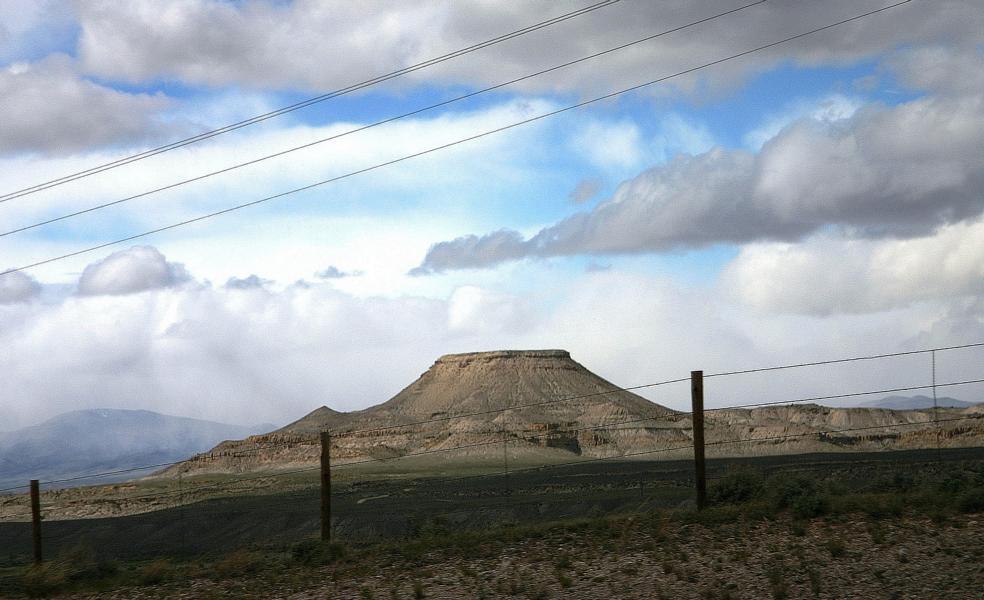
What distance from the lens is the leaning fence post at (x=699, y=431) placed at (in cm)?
2117

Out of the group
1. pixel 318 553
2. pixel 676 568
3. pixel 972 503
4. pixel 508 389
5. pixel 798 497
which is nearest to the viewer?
pixel 676 568

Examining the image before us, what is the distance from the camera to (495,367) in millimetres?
181000

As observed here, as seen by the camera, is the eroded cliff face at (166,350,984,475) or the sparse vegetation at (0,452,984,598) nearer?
the sparse vegetation at (0,452,984,598)

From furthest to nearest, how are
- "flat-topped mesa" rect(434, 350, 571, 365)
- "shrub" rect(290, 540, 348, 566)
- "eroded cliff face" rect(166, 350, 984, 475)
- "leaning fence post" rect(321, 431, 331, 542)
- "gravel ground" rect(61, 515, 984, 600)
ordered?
"flat-topped mesa" rect(434, 350, 571, 365) < "eroded cliff face" rect(166, 350, 984, 475) < "leaning fence post" rect(321, 431, 331, 542) < "shrub" rect(290, 540, 348, 566) < "gravel ground" rect(61, 515, 984, 600)

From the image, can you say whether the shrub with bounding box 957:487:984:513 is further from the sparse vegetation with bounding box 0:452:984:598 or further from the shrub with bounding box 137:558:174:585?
the shrub with bounding box 137:558:174:585

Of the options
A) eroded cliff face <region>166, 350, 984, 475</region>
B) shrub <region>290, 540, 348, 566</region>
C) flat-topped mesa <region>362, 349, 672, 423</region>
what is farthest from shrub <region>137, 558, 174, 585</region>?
flat-topped mesa <region>362, 349, 672, 423</region>

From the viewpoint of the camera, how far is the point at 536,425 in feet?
462

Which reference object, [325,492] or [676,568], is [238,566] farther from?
[676,568]

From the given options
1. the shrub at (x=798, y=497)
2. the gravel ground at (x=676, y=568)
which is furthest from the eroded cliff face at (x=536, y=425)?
the gravel ground at (x=676, y=568)

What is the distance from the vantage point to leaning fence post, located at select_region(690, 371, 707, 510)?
21172 millimetres

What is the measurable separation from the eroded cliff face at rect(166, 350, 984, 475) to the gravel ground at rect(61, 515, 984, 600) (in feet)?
283

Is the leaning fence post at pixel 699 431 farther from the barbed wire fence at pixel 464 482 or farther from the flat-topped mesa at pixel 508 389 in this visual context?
the flat-topped mesa at pixel 508 389

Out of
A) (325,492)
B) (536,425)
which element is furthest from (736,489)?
(536,425)

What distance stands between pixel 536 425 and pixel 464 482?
53.5 meters
